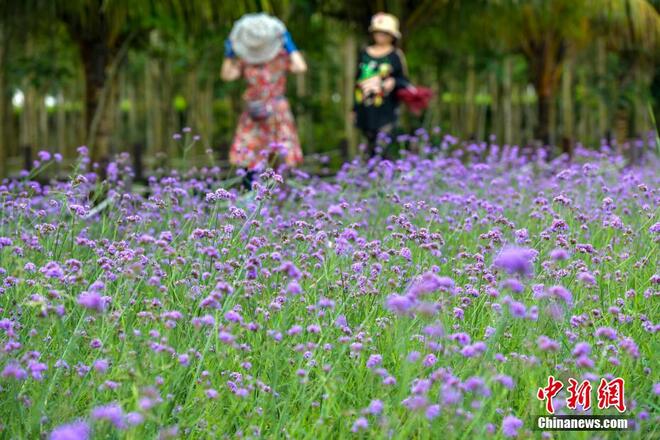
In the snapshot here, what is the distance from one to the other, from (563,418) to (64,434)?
147 centimetres

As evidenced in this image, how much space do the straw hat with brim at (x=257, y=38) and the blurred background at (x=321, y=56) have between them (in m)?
1.93

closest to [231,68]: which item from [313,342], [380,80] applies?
[380,80]

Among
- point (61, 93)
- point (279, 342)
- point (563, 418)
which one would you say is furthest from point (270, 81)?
point (61, 93)

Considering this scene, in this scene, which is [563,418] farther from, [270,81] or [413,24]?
[413,24]

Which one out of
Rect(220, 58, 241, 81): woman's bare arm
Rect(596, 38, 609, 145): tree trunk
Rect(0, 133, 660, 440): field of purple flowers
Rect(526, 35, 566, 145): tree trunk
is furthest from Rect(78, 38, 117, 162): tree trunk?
Rect(596, 38, 609, 145): tree trunk

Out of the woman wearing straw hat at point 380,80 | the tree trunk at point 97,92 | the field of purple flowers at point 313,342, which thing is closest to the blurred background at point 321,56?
the tree trunk at point 97,92

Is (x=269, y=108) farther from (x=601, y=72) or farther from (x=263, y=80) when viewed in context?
(x=601, y=72)

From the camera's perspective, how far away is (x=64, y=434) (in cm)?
203

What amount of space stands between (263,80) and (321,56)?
35.7ft

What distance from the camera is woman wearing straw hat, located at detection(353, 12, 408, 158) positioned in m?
9.95

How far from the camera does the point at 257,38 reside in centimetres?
896

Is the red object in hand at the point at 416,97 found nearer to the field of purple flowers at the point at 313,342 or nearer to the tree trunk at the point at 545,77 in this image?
the field of purple flowers at the point at 313,342

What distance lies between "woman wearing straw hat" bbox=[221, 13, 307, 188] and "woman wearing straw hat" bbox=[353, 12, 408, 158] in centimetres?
100

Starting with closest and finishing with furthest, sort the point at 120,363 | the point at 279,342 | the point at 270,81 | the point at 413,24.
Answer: the point at 120,363 < the point at 279,342 < the point at 270,81 < the point at 413,24
